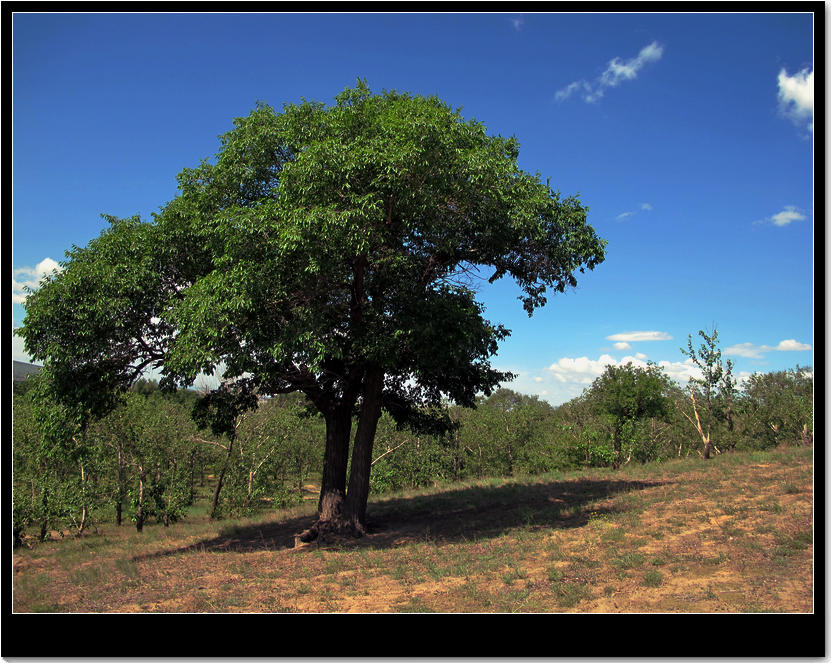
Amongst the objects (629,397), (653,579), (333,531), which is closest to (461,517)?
(333,531)

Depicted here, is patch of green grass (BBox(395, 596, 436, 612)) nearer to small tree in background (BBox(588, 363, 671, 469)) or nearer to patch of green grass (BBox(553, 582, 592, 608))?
patch of green grass (BBox(553, 582, 592, 608))

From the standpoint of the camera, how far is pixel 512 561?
8.77 metres

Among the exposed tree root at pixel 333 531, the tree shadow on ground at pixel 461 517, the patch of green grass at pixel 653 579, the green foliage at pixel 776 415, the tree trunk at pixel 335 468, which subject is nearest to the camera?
the patch of green grass at pixel 653 579

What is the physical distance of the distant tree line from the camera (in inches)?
804

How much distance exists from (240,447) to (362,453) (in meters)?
14.6

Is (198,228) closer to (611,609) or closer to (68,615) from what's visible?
(68,615)

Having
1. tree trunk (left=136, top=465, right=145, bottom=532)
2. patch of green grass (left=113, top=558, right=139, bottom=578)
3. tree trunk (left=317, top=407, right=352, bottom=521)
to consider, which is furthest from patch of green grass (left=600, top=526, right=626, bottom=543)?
tree trunk (left=136, top=465, right=145, bottom=532)

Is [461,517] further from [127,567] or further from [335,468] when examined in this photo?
[127,567]

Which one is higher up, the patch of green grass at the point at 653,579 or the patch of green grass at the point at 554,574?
the patch of green grass at the point at 653,579

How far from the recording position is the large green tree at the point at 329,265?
947cm

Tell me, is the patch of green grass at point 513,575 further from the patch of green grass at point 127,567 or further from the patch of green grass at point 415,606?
the patch of green grass at point 127,567

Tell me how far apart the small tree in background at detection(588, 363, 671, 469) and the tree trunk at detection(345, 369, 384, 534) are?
668 inches

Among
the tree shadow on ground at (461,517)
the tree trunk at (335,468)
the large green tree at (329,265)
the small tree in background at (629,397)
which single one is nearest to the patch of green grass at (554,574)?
the tree shadow on ground at (461,517)

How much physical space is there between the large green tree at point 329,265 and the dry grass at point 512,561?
281 cm
